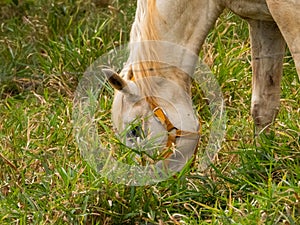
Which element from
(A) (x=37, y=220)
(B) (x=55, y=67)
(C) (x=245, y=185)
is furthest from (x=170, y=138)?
(B) (x=55, y=67)

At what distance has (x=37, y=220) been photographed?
434 centimetres

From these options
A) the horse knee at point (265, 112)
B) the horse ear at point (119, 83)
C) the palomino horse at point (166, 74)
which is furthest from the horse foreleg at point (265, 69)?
the horse ear at point (119, 83)

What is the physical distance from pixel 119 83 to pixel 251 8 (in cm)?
68

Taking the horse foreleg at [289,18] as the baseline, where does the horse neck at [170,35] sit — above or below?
below

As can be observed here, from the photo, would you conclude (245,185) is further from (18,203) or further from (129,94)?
(18,203)

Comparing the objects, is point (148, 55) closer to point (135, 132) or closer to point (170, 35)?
point (170, 35)

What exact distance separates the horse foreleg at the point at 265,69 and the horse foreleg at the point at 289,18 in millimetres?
597

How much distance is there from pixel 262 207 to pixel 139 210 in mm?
570

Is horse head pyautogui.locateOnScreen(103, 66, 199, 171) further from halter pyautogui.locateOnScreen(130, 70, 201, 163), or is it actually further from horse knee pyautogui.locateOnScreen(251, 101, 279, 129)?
horse knee pyautogui.locateOnScreen(251, 101, 279, 129)

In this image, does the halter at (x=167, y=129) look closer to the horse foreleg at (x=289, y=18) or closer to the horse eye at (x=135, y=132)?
the horse eye at (x=135, y=132)

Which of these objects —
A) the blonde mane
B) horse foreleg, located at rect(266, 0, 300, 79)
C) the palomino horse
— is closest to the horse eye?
the palomino horse

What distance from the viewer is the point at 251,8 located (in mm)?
4406

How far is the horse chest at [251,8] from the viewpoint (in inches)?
172

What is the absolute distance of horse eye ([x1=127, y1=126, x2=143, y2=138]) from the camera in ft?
14.8
